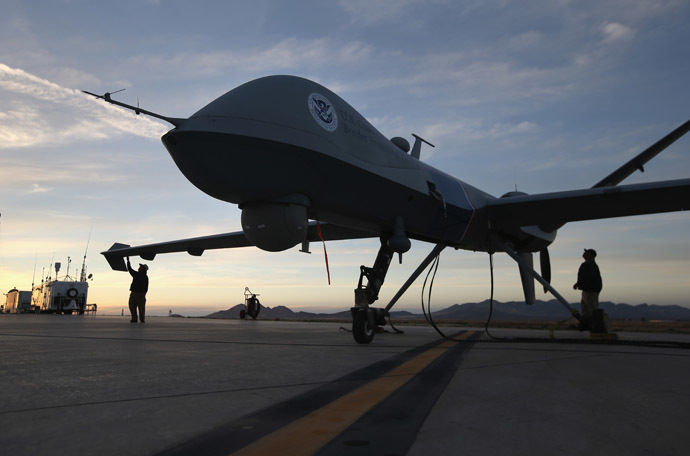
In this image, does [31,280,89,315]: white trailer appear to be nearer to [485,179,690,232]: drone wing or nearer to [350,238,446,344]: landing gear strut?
[350,238,446,344]: landing gear strut

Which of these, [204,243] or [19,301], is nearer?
[204,243]

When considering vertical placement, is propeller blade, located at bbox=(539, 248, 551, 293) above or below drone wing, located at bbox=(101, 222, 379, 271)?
below

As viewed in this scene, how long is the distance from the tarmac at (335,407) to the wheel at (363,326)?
218cm

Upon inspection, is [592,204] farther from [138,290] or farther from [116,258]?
[116,258]

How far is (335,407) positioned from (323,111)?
14.1 ft

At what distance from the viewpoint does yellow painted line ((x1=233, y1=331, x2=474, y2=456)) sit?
1.62 m

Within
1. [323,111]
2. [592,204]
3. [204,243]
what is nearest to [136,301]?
[204,243]

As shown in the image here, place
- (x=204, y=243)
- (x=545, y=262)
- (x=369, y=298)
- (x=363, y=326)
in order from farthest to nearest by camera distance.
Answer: (x=204, y=243) → (x=545, y=262) → (x=369, y=298) → (x=363, y=326)

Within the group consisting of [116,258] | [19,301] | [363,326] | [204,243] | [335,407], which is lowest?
[335,407]

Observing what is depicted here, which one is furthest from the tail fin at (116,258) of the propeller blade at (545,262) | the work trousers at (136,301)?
the propeller blade at (545,262)

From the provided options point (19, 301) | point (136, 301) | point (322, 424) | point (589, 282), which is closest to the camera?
point (322, 424)

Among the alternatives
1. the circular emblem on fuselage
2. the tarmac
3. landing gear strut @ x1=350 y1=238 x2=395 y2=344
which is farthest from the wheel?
the circular emblem on fuselage

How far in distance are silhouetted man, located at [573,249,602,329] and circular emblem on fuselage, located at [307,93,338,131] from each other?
611 cm

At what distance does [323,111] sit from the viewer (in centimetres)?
578
